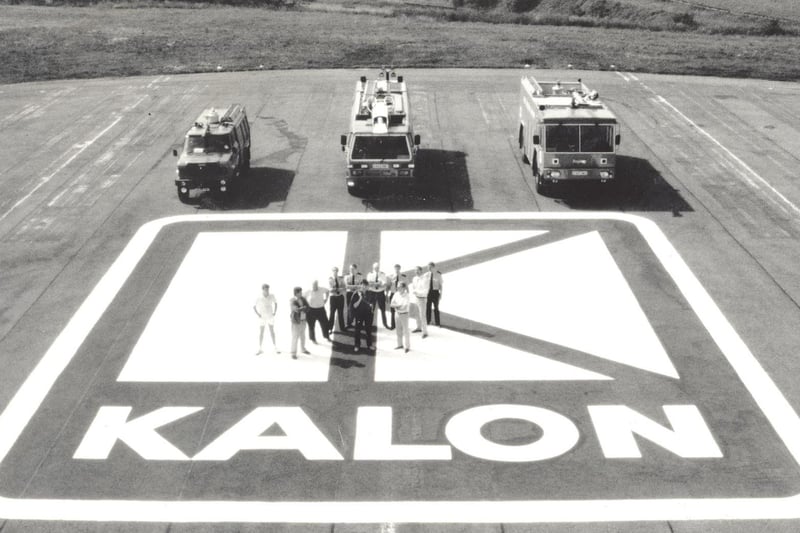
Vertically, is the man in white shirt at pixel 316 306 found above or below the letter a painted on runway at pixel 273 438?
above

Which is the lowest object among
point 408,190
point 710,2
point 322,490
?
point 322,490

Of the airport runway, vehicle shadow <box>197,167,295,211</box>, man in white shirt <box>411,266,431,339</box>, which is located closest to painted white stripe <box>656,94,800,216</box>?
the airport runway

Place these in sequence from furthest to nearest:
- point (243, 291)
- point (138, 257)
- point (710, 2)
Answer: point (710, 2) → point (138, 257) → point (243, 291)

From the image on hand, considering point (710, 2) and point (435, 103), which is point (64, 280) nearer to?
point (435, 103)

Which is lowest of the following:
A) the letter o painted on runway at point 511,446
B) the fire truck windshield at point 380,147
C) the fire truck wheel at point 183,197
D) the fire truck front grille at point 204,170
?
the letter o painted on runway at point 511,446

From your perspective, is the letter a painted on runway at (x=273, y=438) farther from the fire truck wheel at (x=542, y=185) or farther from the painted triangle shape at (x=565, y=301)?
the fire truck wheel at (x=542, y=185)

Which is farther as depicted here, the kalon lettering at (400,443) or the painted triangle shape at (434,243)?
the painted triangle shape at (434,243)

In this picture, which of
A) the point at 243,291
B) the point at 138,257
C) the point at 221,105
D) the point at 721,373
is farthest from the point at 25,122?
the point at 721,373

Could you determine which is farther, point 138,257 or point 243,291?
point 138,257

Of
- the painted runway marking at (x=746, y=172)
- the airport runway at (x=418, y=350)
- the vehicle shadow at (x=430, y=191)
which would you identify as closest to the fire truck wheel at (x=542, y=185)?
the airport runway at (x=418, y=350)
